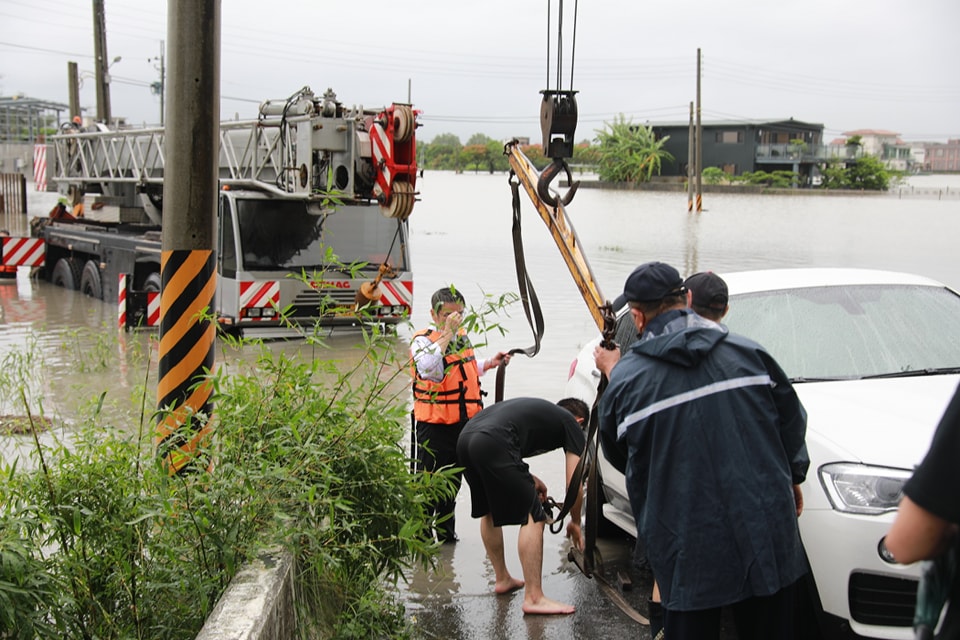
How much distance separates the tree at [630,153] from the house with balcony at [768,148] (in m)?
3.14

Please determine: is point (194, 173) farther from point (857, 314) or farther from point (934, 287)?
point (934, 287)

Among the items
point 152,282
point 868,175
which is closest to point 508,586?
point 152,282

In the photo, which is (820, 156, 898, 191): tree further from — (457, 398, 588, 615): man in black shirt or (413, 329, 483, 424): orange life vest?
(457, 398, 588, 615): man in black shirt

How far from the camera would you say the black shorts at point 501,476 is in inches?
203

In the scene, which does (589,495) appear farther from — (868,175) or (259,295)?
(868,175)

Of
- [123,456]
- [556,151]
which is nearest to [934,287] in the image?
[556,151]

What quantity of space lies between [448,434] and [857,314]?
2.40m

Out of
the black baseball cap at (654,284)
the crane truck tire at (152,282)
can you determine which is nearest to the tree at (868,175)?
the crane truck tire at (152,282)

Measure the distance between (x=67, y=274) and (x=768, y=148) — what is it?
212 feet

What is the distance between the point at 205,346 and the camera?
5.46 metres

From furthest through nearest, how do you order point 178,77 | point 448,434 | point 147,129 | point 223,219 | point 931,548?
point 147,129, point 223,219, point 448,434, point 178,77, point 931,548

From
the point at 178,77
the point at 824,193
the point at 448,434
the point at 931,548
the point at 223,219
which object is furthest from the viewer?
the point at 824,193

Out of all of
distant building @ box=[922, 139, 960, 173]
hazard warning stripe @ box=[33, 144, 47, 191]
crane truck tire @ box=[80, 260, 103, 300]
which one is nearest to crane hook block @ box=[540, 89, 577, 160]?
crane truck tire @ box=[80, 260, 103, 300]

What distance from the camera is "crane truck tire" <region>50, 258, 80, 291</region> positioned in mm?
20047
